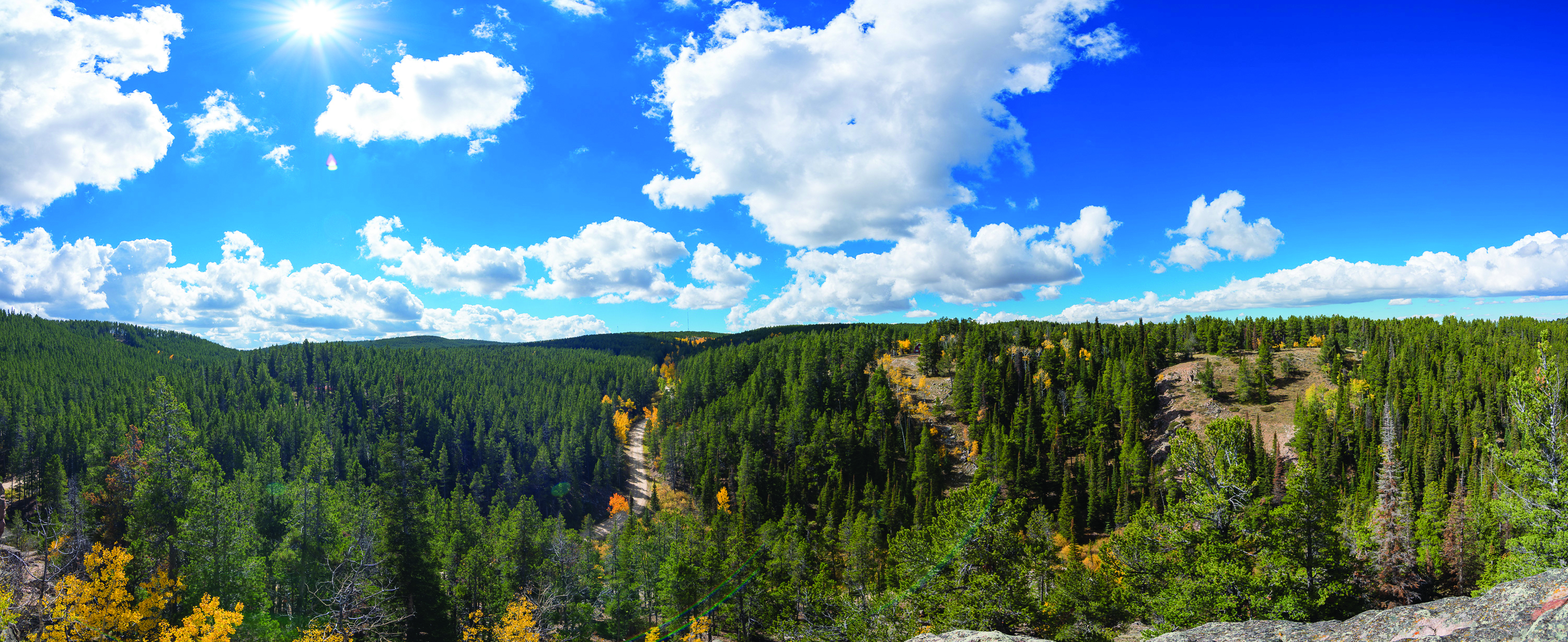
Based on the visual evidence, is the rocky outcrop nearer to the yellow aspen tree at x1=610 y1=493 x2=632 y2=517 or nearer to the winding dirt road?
the winding dirt road

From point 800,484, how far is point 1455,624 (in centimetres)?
10032

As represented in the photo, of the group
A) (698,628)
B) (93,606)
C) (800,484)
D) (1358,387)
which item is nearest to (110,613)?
(93,606)

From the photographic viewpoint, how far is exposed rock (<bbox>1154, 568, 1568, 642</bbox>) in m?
11.9

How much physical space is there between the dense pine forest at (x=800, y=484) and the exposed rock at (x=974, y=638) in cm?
484

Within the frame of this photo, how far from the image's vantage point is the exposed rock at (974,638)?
18.0m

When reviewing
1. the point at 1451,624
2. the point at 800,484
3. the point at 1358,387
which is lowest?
the point at 800,484

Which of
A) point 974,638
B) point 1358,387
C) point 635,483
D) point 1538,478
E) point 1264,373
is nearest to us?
point 974,638

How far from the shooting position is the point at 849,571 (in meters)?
60.8

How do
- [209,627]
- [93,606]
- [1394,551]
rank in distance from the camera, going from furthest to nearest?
[1394,551]
[209,627]
[93,606]

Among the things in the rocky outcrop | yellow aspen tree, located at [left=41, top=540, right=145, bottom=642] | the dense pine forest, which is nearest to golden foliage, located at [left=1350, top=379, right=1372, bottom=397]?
the dense pine forest

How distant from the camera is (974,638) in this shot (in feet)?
61.4

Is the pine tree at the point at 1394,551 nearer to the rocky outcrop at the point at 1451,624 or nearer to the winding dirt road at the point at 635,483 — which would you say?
the rocky outcrop at the point at 1451,624

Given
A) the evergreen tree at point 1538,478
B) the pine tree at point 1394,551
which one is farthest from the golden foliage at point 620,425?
the evergreen tree at point 1538,478

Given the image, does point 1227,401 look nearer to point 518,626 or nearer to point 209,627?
point 518,626
